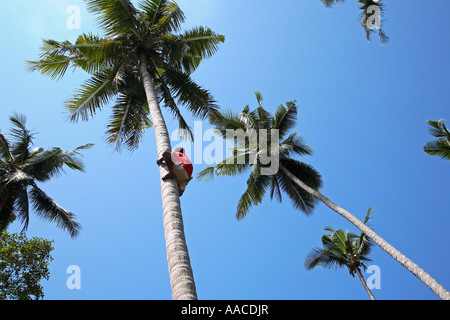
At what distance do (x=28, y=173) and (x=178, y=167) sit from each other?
11136 mm

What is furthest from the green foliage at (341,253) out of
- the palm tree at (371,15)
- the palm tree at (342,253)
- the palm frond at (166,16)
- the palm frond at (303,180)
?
the palm frond at (166,16)

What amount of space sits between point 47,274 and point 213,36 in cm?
1034

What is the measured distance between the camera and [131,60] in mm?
10062

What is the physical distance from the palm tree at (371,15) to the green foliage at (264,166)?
451 centimetres

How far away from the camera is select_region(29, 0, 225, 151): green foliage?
9984 millimetres

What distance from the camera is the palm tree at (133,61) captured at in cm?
994

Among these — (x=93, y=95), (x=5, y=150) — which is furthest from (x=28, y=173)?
(x=93, y=95)

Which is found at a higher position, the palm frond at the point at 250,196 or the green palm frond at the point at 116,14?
the green palm frond at the point at 116,14

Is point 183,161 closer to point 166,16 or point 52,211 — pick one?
point 166,16

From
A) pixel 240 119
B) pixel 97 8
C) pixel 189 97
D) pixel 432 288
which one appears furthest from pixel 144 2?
pixel 432 288

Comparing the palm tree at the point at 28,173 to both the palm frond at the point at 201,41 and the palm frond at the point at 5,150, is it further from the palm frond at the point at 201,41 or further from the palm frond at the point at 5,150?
the palm frond at the point at 201,41

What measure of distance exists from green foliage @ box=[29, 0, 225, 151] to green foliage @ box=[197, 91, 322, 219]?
5842 millimetres

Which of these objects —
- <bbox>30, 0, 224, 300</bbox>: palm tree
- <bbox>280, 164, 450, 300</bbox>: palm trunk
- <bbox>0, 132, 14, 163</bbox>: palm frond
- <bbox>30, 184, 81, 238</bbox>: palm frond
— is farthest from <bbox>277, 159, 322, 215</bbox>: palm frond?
<bbox>0, 132, 14, 163</bbox>: palm frond
